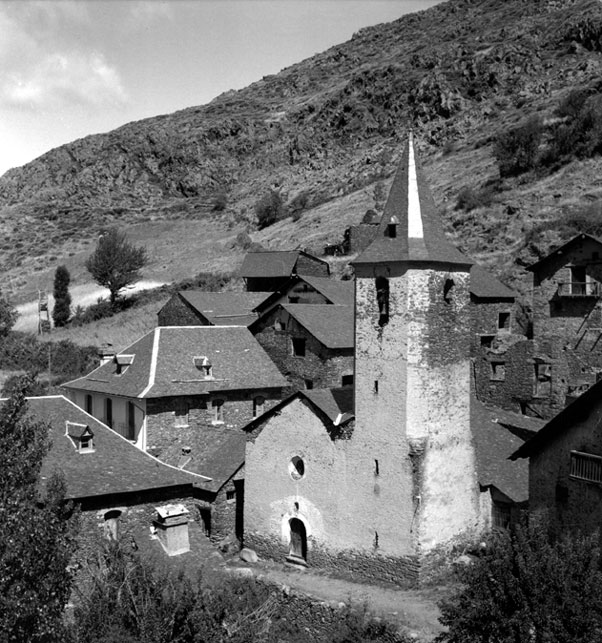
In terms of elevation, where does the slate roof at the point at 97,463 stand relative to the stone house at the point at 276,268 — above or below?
below

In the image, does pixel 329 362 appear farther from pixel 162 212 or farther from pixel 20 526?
pixel 162 212

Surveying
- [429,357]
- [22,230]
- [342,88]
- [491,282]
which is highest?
[342,88]

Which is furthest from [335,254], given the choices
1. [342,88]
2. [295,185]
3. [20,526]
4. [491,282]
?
[342,88]

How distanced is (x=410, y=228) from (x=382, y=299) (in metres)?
2.55

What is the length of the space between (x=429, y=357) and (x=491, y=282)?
877 inches

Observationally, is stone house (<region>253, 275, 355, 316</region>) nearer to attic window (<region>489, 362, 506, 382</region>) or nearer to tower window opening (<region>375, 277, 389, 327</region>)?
attic window (<region>489, 362, 506, 382</region>)

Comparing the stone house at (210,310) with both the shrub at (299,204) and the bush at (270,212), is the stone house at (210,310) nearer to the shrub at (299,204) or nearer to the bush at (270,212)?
the shrub at (299,204)

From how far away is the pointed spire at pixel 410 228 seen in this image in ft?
88.2

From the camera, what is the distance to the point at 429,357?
26.7 m

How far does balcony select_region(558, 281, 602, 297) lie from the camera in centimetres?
4266

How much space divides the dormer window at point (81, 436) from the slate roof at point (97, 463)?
13 centimetres

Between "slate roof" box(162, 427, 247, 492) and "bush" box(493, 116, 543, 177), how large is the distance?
173 ft

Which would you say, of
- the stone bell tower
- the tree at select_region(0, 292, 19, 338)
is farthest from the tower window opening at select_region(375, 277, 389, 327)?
the tree at select_region(0, 292, 19, 338)

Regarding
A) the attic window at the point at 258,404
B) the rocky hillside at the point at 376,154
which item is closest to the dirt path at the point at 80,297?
the rocky hillside at the point at 376,154
